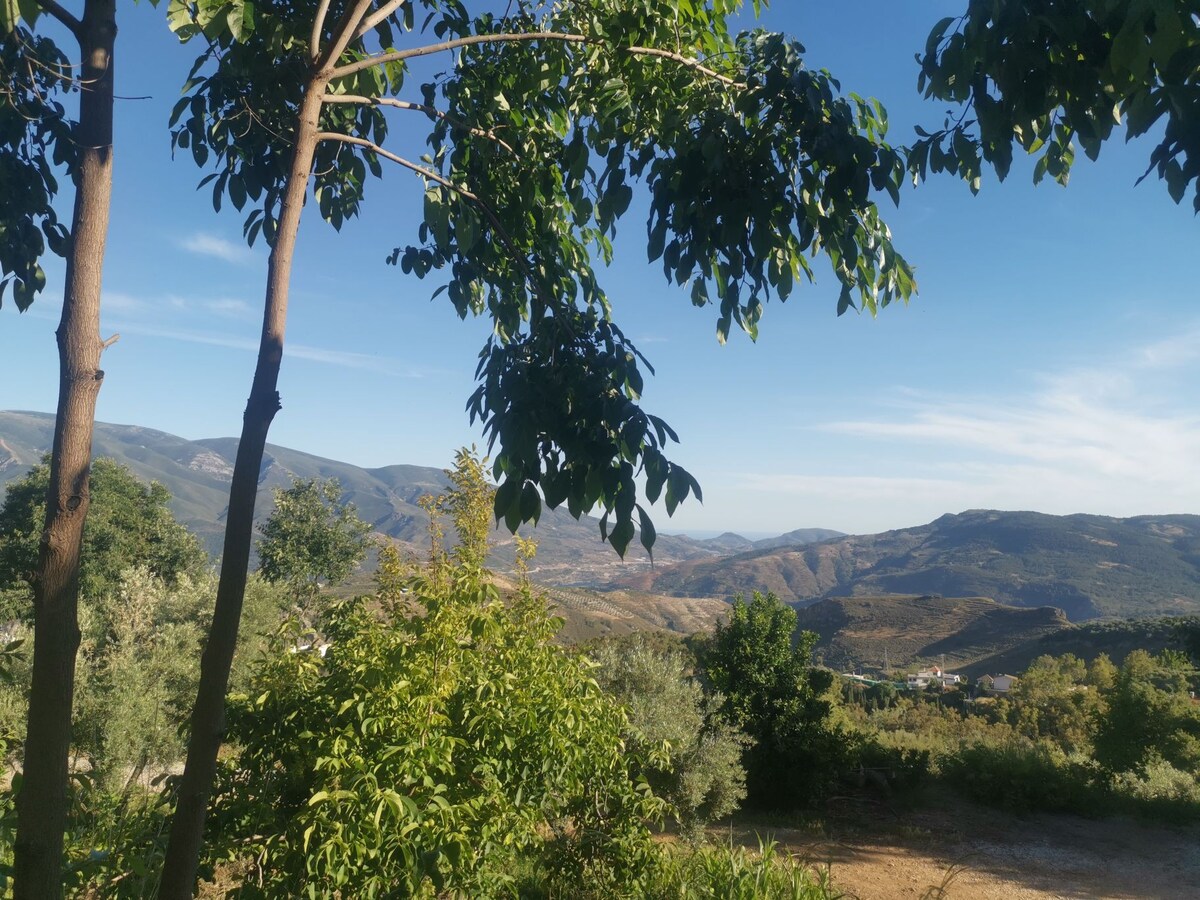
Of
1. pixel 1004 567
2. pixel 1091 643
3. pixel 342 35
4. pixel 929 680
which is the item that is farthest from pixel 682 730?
pixel 1004 567

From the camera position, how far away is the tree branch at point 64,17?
1.99 m

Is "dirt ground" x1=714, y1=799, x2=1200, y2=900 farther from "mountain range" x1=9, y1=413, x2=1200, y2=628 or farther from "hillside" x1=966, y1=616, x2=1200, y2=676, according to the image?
"mountain range" x1=9, y1=413, x2=1200, y2=628

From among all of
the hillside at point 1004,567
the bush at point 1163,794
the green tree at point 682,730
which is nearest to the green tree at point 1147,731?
the bush at point 1163,794

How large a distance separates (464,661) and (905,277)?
2643 millimetres

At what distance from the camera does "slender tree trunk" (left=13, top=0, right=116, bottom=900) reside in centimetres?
171

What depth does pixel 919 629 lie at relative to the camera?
249 feet

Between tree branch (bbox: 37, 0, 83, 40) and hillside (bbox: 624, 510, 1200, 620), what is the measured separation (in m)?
95.8

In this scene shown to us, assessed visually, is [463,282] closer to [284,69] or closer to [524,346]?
[524,346]

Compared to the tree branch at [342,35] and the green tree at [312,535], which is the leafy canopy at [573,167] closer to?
the tree branch at [342,35]

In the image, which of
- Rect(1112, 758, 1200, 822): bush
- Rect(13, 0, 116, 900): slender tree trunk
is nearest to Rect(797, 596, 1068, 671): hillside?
Rect(1112, 758, 1200, 822): bush

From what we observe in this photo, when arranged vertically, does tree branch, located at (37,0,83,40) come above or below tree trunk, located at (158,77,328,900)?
above

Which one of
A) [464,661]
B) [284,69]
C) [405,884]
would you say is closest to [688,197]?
[284,69]

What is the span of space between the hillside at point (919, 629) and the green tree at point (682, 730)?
52.4 metres

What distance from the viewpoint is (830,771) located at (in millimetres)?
11938
